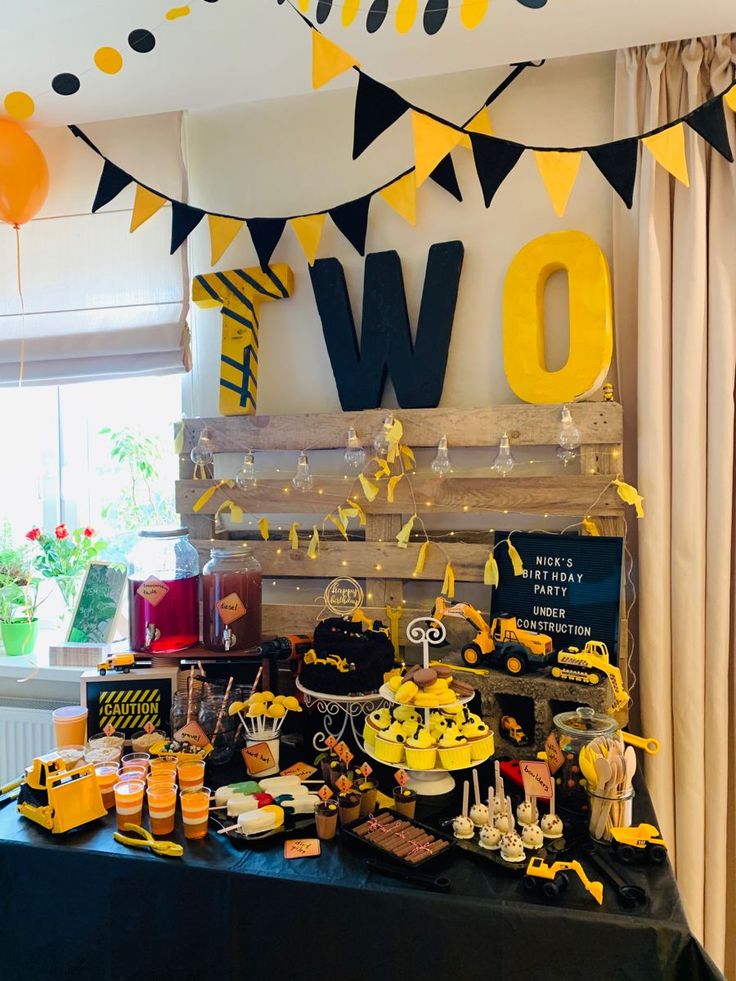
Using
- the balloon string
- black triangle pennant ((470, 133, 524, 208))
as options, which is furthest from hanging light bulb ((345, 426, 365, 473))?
the balloon string

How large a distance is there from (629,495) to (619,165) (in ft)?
2.36

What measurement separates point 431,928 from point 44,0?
2022mm

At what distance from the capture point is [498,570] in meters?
1.78

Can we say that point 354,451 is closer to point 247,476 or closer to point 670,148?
point 247,476

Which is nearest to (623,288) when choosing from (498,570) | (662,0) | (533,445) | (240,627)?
(533,445)

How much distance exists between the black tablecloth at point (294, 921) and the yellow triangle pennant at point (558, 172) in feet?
4.07

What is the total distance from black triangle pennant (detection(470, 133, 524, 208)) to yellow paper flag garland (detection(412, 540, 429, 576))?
832 mm

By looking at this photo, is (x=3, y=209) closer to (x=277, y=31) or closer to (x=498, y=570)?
(x=277, y=31)

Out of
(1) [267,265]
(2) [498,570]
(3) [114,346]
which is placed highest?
(1) [267,265]

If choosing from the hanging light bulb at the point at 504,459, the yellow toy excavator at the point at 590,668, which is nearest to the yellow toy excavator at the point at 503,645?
the yellow toy excavator at the point at 590,668

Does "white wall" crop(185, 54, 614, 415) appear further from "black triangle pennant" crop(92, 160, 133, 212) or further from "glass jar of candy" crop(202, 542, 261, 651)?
"glass jar of candy" crop(202, 542, 261, 651)

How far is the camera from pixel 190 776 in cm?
141

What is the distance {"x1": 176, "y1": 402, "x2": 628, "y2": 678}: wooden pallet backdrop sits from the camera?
175 cm

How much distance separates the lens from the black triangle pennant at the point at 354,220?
6.07 feet
